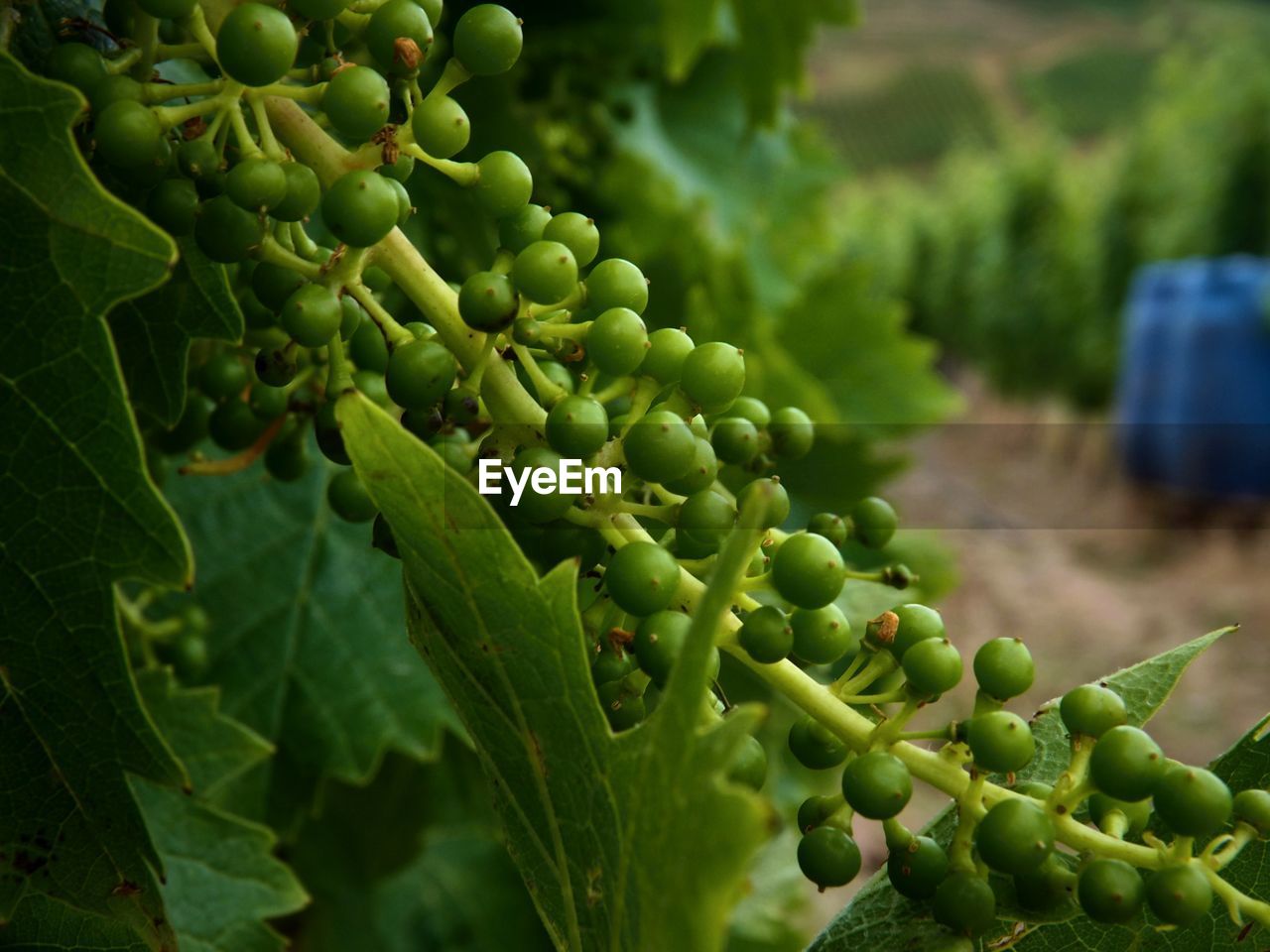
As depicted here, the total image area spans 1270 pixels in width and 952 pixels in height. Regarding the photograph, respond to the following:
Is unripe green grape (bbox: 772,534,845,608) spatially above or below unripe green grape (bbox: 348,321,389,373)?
below

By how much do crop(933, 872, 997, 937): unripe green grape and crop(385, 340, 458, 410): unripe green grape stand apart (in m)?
0.40

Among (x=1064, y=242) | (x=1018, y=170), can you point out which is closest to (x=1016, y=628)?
(x=1064, y=242)

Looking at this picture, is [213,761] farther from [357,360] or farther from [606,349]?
[606,349]

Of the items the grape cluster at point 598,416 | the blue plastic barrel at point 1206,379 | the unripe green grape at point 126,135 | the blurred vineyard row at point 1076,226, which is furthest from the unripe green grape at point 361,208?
the blurred vineyard row at point 1076,226

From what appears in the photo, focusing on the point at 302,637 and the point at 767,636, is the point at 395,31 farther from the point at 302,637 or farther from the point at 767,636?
the point at 302,637

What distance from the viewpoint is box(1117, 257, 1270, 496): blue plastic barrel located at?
43.8 feet

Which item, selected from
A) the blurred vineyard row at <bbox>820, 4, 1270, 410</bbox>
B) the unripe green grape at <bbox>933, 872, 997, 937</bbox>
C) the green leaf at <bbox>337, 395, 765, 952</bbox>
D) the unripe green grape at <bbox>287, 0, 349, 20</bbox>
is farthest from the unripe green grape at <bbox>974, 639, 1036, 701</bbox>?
the blurred vineyard row at <bbox>820, 4, 1270, 410</bbox>

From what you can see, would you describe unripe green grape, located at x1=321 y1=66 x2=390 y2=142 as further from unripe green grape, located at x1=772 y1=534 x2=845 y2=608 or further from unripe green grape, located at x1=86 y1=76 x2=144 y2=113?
unripe green grape, located at x1=772 y1=534 x2=845 y2=608

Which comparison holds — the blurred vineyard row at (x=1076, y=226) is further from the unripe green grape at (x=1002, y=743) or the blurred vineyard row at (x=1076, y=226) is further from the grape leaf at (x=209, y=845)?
the unripe green grape at (x=1002, y=743)

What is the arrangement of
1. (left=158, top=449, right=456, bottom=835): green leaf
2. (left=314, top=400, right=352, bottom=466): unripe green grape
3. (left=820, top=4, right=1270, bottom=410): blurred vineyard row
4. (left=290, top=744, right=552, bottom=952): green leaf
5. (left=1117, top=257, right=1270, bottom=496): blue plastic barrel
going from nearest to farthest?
(left=314, top=400, right=352, bottom=466): unripe green grape → (left=158, top=449, right=456, bottom=835): green leaf → (left=290, top=744, right=552, bottom=952): green leaf → (left=1117, top=257, right=1270, bottom=496): blue plastic barrel → (left=820, top=4, right=1270, bottom=410): blurred vineyard row

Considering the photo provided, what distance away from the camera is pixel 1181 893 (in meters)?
0.68

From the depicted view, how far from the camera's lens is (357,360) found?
886mm

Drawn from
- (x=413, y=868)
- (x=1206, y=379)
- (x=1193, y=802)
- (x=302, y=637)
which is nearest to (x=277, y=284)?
(x=1193, y=802)

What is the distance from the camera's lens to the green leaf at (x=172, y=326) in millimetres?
888
